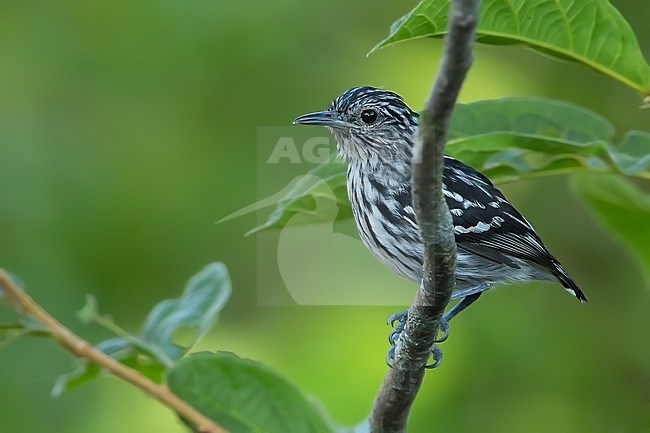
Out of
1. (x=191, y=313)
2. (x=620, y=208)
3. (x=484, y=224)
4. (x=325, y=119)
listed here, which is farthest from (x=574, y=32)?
(x=325, y=119)

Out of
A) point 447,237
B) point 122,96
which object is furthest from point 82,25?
point 447,237

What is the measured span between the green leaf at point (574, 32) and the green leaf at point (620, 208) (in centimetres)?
31

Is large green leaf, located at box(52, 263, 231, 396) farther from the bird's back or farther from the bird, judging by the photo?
the bird's back

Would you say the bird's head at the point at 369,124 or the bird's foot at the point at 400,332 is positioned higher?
the bird's head at the point at 369,124

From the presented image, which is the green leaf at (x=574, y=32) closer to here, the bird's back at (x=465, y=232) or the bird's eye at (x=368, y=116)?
the bird's back at (x=465, y=232)

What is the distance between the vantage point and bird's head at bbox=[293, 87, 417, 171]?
4535 millimetres

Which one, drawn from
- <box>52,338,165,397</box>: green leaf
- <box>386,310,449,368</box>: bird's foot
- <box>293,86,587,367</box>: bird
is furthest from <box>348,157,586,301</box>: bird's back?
<box>52,338,165,397</box>: green leaf

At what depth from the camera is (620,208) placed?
10.4ft

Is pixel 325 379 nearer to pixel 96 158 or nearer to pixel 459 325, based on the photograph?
pixel 459 325

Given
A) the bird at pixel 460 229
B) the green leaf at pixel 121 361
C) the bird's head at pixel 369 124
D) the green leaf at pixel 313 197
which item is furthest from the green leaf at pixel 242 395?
the bird's head at pixel 369 124

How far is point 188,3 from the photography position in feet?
20.0

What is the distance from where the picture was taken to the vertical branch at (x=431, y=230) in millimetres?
1724

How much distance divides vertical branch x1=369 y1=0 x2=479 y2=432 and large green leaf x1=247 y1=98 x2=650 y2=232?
0.56m

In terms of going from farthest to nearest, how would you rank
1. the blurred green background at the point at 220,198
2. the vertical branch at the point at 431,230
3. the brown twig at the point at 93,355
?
1. the blurred green background at the point at 220,198
2. the brown twig at the point at 93,355
3. the vertical branch at the point at 431,230
